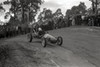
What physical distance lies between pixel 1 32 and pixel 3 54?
16.0m

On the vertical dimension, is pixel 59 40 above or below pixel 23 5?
below

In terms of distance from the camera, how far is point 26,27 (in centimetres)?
2930

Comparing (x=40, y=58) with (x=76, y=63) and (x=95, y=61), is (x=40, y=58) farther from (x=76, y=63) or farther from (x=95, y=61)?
(x=95, y=61)

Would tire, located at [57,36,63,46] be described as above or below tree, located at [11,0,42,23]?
below

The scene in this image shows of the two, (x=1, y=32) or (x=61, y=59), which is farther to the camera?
(x=1, y=32)

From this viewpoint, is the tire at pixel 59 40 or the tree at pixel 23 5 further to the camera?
the tree at pixel 23 5

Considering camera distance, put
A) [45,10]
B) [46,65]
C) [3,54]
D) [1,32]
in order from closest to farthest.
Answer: [46,65]
[3,54]
[1,32]
[45,10]

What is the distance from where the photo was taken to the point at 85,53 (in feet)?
35.7

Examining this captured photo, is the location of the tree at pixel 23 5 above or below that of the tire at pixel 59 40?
above

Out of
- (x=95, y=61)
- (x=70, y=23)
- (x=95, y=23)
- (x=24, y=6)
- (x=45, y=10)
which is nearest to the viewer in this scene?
(x=95, y=61)

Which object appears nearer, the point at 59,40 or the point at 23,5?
the point at 59,40

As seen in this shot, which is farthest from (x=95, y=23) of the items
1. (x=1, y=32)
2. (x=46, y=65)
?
(x=46, y=65)

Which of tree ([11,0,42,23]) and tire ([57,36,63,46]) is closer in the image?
tire ([57,36,63,46])

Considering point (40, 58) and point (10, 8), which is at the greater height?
point (10, 8)
